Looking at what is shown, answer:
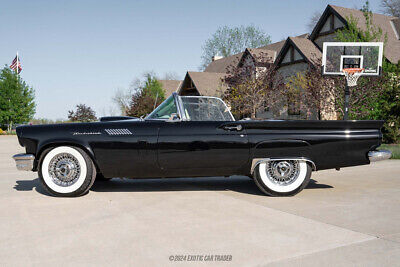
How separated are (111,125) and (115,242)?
6.77 feet

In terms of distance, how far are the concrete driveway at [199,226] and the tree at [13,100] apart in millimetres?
37308

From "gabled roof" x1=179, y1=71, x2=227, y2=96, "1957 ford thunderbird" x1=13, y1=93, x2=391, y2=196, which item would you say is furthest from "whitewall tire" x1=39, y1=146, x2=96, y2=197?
"gabled roof" x1=179, y1=71, x2=227, y2=96

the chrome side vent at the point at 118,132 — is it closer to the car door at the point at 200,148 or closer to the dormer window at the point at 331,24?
the car door at the point at 200,148

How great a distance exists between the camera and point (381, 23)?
23.8 metres

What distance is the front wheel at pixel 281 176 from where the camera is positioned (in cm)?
479

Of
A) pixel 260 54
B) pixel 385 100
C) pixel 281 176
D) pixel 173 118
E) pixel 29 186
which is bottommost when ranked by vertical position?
pixel 29 186

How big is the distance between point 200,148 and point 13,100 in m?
39.6

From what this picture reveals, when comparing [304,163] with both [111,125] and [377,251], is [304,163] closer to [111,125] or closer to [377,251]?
[377,251]

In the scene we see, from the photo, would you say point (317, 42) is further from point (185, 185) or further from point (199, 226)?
point (199, 226)

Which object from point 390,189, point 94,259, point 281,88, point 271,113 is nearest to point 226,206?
point 94,259

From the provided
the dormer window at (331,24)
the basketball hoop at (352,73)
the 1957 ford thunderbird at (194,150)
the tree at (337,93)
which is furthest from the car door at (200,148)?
the dormer window at (331,24)

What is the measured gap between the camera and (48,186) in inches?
186

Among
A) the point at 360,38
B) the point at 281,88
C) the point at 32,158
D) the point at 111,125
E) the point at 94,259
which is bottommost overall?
the point at 94,259

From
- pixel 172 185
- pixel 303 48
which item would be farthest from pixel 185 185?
pixel 303 48
